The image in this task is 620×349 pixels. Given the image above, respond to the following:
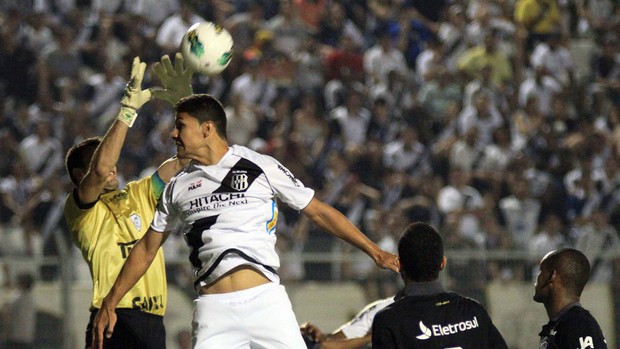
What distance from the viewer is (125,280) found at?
5973 millimetres

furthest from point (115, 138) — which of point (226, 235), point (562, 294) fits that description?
point (562, 294)

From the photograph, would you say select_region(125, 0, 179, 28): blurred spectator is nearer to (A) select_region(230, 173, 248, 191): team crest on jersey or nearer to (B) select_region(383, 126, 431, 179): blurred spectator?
(B) select_region(383, 126, 431, 179): blurred spectator

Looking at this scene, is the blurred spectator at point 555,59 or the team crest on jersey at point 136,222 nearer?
the team crest on jersey at point 136,222

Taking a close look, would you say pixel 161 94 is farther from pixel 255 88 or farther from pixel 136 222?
pixel 255 88

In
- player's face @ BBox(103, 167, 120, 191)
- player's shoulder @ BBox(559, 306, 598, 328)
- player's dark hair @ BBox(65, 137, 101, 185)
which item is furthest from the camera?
player's dark hair @ BBox(65, 137, 101, 185)

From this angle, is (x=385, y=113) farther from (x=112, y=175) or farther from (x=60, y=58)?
(x=112, y=175)

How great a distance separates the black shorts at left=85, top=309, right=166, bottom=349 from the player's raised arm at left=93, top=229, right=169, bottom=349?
0.59m

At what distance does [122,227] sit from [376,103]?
9296mm

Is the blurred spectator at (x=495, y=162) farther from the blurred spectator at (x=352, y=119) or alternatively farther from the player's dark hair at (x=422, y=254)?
the player's dark hair at (x=422, y=254)

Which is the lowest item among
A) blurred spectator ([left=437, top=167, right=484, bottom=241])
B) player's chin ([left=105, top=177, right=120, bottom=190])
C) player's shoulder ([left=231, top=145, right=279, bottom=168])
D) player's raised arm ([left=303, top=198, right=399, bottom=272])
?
player's raised arm ([left=303, top=198, right=399, bottom=272])

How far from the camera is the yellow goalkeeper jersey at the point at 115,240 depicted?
22.0ft

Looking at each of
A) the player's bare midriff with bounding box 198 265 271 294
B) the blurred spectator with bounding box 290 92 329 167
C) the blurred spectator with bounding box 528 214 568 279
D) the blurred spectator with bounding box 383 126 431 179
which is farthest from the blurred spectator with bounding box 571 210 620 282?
the player's bare midriff with bounding box 198 265 271 294

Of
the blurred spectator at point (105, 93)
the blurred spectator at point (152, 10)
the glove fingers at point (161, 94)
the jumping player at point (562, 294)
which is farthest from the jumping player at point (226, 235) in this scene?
the blurred spectator at point (152, 10)

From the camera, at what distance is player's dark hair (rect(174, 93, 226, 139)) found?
240 inches
